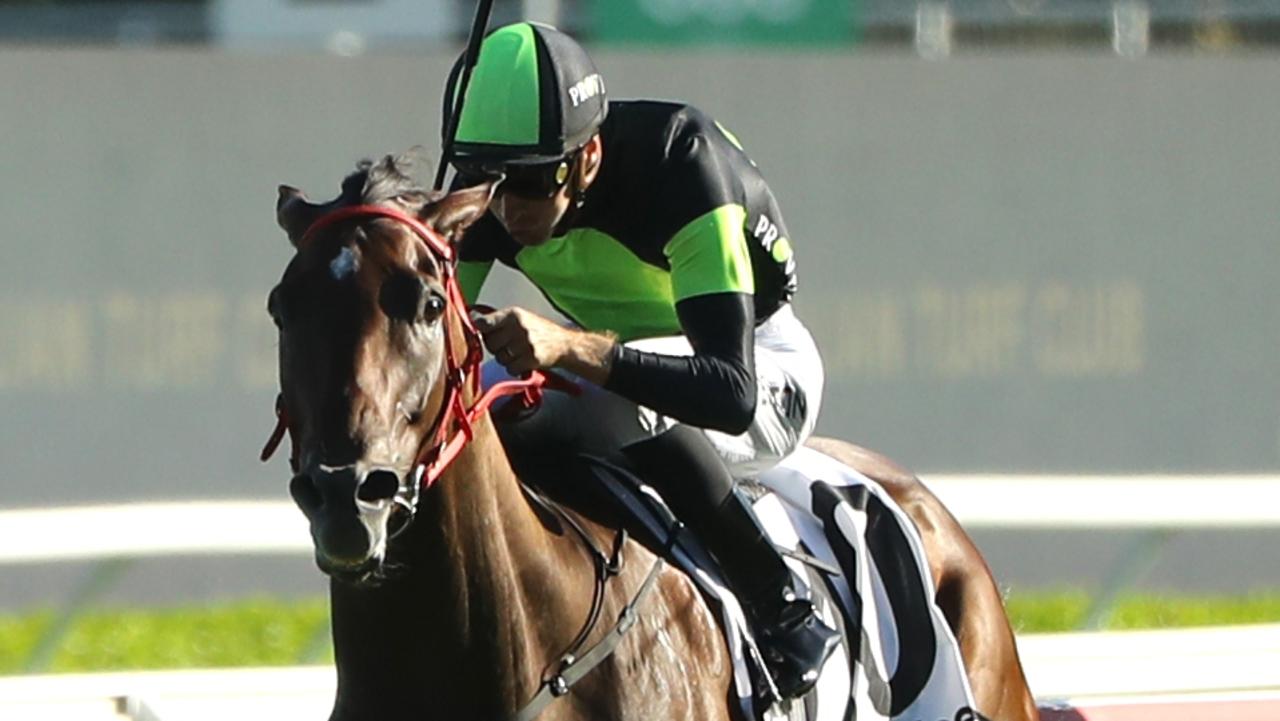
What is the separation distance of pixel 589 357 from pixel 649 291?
639mm

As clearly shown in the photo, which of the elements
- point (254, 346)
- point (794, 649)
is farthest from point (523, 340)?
point (254, 346)

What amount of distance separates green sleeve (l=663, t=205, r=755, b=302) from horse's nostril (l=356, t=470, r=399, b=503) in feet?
2.89

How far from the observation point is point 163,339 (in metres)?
10.9

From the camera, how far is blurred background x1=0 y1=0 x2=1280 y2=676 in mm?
10836

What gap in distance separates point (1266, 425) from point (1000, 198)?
164 centimetres

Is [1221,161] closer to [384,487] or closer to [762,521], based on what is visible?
[762,521]

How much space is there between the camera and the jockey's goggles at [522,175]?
12.8 feet

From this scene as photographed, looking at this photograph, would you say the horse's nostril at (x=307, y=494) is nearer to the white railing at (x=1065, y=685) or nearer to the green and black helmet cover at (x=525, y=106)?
the green and black helmet cover at (x=525, y=106)

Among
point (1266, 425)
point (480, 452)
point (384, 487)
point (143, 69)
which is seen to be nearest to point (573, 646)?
point (480, 452)

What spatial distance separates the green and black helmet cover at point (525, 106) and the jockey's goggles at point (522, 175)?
0.05 feet

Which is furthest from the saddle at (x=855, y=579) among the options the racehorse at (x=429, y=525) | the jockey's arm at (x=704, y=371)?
the jockey's arm at (x=704, y=371)

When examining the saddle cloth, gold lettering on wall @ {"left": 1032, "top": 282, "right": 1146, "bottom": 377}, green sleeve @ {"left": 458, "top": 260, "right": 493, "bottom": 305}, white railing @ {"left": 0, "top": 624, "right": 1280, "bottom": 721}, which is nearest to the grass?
gold lettering on wall @ {"left": 1032, "top": 282, "right": 1146, "bottom": 377}

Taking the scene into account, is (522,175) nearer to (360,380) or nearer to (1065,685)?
(360,380)

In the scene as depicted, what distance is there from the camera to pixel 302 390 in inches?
130
